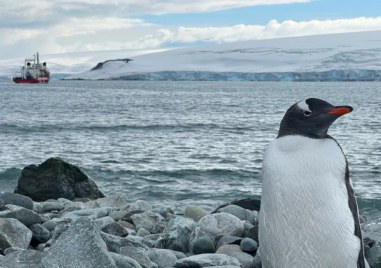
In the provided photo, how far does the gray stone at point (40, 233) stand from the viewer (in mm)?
6168

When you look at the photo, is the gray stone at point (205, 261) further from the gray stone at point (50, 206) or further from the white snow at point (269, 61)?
the white snow at point (269, 61)

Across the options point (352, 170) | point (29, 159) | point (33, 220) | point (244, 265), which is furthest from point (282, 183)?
point (29, 159)

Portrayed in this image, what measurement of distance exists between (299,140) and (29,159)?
14035 mm

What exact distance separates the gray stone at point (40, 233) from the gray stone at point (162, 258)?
1.21 metres

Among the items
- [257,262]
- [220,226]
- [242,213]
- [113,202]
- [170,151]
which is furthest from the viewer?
[170,151]

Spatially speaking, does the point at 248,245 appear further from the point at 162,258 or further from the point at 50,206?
the point at 50,206

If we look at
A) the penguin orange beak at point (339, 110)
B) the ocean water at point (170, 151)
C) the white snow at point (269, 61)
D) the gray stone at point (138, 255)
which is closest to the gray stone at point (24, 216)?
the gray stone at point (138, 255)

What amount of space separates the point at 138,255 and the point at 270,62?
4328 inches

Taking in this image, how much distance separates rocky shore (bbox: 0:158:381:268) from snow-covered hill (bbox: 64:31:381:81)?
264 feet

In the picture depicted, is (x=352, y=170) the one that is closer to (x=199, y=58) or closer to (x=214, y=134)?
(x=214, y=134)

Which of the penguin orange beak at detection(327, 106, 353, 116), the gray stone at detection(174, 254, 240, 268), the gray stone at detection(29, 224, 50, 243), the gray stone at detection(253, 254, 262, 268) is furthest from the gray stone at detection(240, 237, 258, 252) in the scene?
the penguin orange beak at detection(327, 106, 353, 116)

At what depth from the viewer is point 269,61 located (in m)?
114

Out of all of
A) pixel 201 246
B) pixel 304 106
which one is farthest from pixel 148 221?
pixel 304 106

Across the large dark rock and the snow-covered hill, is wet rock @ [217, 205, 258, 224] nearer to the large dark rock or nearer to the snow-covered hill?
the large dark rock
